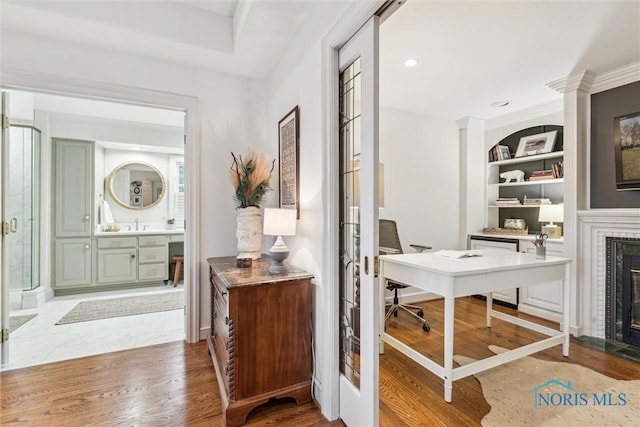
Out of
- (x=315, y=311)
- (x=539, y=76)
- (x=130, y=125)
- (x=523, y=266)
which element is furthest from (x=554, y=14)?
(x=130, y=125)

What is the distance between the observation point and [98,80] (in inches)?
94.1

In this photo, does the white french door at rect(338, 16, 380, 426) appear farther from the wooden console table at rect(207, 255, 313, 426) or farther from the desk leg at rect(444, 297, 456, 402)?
the desk leg at rect(444, 297, 456, 402)

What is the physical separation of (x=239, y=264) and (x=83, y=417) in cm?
121

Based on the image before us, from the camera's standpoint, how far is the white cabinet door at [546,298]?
314 centimetres

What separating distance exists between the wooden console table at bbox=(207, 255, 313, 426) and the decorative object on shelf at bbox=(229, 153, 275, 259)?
0.42 meters

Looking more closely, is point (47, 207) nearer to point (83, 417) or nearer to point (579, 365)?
point (83, 417)

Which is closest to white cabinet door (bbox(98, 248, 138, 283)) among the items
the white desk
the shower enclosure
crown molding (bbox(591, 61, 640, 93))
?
the shower enclosure

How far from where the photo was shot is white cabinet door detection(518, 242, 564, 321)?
3145 mm

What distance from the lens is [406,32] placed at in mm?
2150

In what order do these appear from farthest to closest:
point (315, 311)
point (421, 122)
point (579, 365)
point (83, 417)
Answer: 1. point (421, 122)
2. point (579, 365)
3. point (315, 311)
4. point (83, 417)

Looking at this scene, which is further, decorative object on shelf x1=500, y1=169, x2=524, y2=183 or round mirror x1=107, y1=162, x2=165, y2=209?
round mirror x1=107, y1=162, x2=165, y2=209

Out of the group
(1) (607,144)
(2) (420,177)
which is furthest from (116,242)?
(1) (607,144)

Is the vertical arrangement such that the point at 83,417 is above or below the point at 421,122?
below

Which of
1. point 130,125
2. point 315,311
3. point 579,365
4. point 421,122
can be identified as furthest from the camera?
point 130,125
